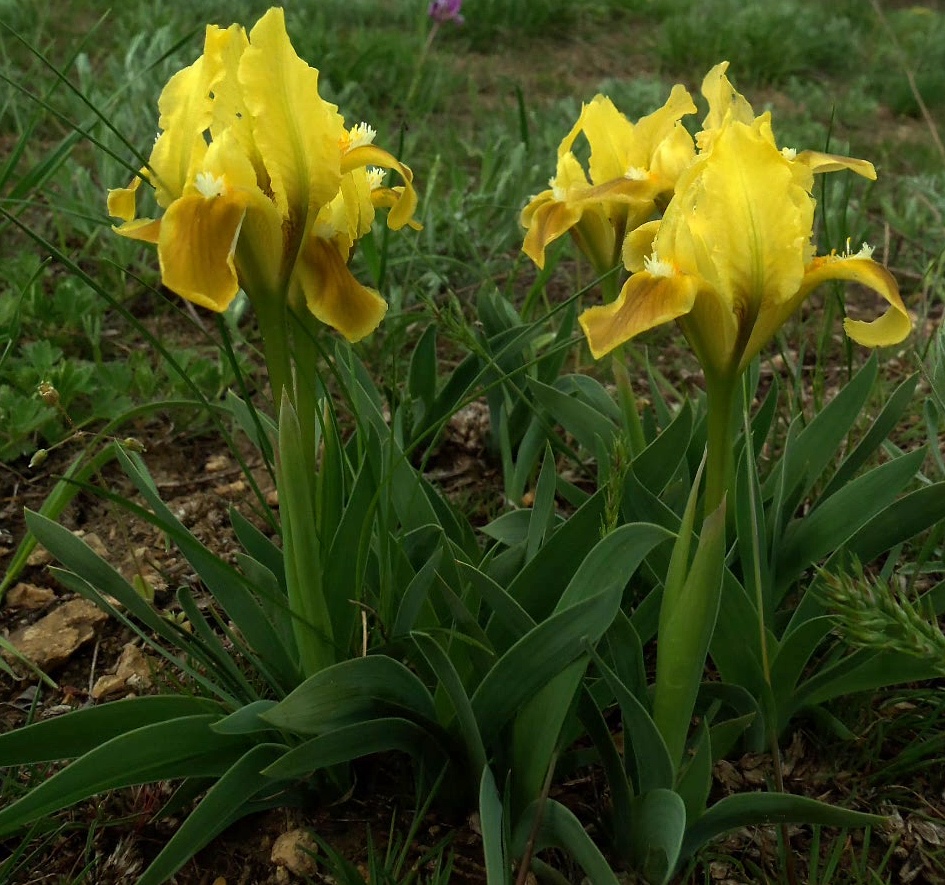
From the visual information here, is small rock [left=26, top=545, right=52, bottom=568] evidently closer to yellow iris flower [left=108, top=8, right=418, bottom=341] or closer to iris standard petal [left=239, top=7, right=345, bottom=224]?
yellow iris flower [left=108, top=8, right=418, bottom=341]

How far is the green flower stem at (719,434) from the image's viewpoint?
3.33 feet

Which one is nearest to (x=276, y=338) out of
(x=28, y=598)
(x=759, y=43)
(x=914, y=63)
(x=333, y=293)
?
(x=333, y=293)

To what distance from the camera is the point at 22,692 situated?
4.76ft

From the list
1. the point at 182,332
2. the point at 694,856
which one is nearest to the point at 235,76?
the point at 694,856

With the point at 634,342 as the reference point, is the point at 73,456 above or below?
above

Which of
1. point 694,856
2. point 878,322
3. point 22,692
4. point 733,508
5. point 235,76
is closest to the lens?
point 235,76

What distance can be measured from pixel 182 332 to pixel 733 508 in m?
1.61

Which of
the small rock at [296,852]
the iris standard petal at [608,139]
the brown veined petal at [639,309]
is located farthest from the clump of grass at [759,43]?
the small rock at [296,852]

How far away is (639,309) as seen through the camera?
94cm

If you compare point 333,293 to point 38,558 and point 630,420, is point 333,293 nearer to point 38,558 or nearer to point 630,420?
point 630,420

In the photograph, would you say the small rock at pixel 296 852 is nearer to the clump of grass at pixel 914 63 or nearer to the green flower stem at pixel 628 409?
the green flower stem at pixel 628 409

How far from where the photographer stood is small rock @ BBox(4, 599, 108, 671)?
1.48m

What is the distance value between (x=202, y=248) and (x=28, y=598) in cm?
102

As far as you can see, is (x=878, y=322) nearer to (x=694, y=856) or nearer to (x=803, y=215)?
(x=803, y=215)
